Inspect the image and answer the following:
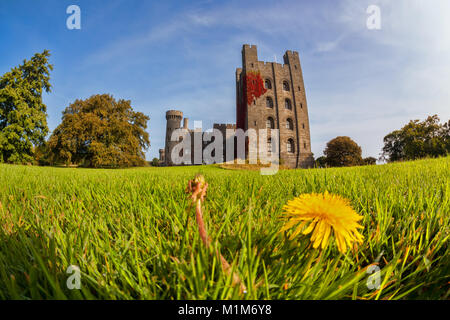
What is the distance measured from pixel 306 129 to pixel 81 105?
27507mm

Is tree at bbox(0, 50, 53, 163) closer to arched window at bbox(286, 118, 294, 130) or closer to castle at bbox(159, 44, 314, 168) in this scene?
castle at bbox(159, 44, 314, 168)

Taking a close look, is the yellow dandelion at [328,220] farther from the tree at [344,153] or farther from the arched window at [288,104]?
the tree at [344,153]

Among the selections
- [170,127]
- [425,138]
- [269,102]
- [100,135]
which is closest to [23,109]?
[100,135]

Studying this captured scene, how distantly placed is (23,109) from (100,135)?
7.26m

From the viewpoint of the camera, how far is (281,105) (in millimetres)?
25406

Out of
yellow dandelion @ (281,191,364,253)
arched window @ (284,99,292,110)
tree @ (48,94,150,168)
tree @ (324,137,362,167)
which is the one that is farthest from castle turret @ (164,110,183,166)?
yellow dandelion @ (281,191,364,253)

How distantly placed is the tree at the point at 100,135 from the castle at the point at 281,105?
1352 centimetres

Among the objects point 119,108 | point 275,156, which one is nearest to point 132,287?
point 275,156

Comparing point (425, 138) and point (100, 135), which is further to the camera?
point (425, 138)

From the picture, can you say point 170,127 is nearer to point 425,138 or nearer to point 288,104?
point 288,104

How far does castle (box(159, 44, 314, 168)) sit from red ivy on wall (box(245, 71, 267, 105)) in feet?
0.04
